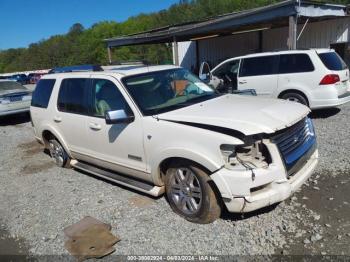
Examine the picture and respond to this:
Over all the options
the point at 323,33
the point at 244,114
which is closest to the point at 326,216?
the point at 244,114

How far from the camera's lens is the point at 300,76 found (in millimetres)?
8258

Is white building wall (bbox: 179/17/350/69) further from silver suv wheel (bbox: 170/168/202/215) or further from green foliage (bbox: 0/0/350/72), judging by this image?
silver suv wheel (bbox: 170/168/202/215)

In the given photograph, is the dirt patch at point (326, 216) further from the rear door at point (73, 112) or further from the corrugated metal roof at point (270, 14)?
the corrugated metal roof at point (270, 14)

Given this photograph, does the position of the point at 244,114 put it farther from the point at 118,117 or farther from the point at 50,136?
the point at 50,136

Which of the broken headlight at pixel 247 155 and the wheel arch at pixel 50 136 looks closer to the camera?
the broken headlight at pixel 247 155

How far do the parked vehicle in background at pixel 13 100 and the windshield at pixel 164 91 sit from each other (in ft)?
27.5

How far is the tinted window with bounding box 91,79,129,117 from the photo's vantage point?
14.6 feet

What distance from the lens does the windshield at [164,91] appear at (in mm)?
4273

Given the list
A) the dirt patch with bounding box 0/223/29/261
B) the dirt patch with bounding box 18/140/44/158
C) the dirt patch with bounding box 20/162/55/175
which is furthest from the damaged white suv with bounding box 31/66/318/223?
the dirt patch with bounding box 18/140/44/158

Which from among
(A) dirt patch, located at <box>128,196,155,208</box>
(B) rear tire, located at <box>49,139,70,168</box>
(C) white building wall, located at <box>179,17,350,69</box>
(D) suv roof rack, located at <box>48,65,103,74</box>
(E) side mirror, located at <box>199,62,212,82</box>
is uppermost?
(C) white building wall, located at <box>179,17,350,69</box>

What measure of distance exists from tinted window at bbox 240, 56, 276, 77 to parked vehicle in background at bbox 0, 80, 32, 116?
7542mm

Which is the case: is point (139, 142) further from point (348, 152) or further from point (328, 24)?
point (328, 24)

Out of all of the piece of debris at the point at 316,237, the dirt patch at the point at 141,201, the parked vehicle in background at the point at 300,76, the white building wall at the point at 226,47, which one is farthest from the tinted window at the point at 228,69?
the white building wall at the point at 226,47

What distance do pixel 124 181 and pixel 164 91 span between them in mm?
1372
